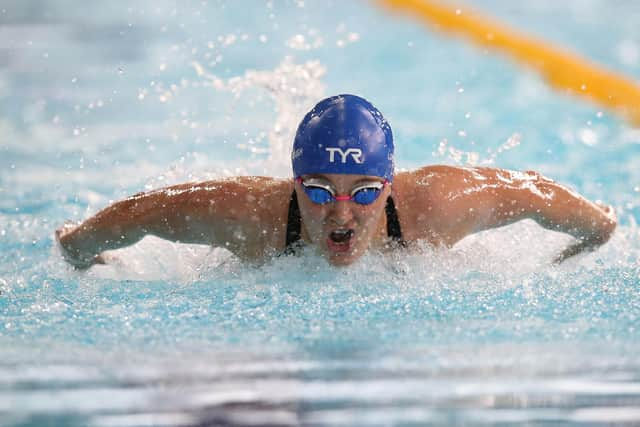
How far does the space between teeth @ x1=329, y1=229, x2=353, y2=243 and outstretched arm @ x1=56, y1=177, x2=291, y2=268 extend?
23 cm

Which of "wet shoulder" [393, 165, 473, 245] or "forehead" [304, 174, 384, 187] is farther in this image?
"wet shoulder" [393, 165, 473, 245]

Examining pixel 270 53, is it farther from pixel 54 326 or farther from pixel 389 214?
pixel 54 326

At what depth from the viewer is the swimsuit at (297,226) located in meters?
2.96

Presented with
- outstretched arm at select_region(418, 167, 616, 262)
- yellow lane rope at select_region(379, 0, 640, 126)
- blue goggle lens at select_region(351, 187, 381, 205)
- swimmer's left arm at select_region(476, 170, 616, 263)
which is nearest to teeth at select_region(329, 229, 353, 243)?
blue goggle lens at select_region(351, 187, 381, 205)

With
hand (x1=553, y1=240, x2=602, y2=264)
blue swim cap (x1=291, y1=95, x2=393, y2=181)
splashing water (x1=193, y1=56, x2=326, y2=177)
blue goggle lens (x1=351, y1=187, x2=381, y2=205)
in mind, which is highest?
splashing water (x1=193, y1=56, x2=326, y2=177)

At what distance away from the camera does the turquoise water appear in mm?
1903

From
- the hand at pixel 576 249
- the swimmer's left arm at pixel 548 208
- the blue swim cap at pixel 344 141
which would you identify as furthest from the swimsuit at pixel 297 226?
the hand at pixel 576 249

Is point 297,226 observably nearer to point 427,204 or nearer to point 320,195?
point 320,195

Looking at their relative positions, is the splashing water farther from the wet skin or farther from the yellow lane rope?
the wet skin

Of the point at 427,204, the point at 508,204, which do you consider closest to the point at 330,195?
the point at 427,204

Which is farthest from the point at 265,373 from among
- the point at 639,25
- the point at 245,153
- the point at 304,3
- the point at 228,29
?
the point at 639,25

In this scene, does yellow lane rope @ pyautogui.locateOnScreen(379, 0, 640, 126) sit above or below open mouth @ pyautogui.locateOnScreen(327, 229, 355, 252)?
above

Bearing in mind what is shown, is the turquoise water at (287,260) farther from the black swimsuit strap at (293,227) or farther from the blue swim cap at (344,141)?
the blue swim cap at (344,141)

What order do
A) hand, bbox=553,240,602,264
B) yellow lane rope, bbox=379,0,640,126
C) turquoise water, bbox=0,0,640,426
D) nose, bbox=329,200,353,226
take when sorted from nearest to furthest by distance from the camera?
turquoise water, bbox=0,0,640,426 → nose, bbox=329,200,353,226 → hand, bbox=553,240,602,264 → yellow lane rope, bbox=379,0,640,126
